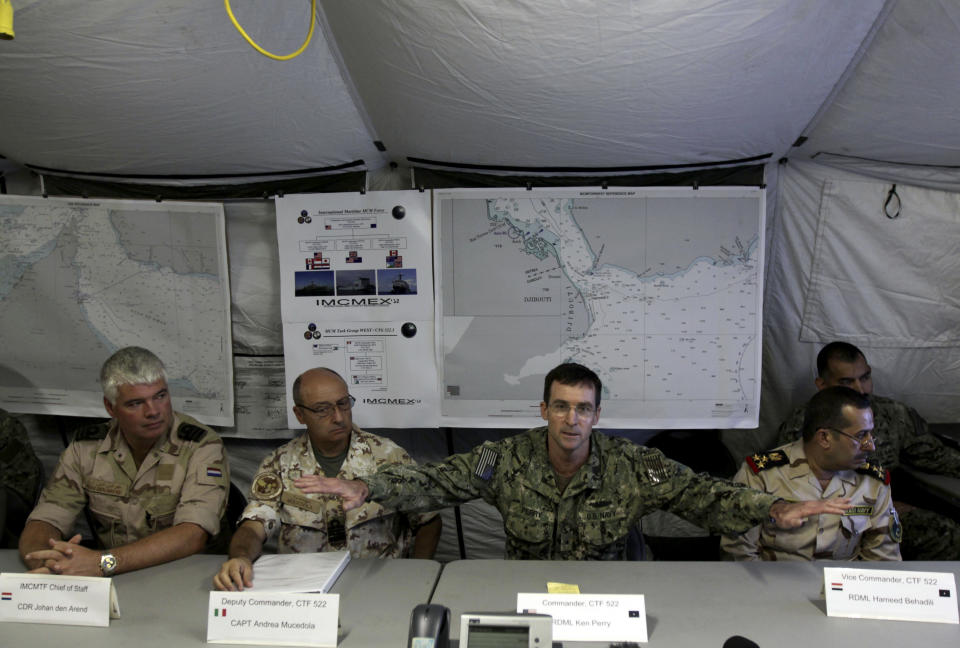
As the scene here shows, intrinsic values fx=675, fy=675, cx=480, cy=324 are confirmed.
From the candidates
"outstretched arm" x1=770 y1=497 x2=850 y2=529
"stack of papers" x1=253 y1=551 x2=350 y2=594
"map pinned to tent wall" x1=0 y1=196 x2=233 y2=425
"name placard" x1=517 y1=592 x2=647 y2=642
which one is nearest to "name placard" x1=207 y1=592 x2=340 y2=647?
"stack of papers" x1=253 y1=551 x2=350 y2=594

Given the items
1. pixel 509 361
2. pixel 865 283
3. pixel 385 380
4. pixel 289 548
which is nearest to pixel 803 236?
pixel 865 283

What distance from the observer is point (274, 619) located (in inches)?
55.7

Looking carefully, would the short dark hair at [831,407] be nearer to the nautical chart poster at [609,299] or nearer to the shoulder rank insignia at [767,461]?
the shoulder rank insignia at [767,461]

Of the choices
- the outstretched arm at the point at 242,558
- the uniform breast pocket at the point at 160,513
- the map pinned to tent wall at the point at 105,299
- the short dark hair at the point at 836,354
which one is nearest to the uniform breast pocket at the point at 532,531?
the outstretched arm at the point at 242,558

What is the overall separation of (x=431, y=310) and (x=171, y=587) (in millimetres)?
1657

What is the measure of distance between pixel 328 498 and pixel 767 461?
1.44 m

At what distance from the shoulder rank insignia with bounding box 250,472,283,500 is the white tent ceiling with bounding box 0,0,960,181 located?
136 cm

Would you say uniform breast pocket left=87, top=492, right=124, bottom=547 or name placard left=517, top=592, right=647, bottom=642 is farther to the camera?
uniform breast pocket left=87, top=492, right=124, bottom=547

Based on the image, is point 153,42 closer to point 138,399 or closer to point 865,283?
point 138,399

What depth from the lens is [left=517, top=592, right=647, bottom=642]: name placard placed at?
139cm

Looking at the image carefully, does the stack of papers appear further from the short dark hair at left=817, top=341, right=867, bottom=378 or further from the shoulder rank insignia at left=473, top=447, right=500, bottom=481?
the short dark hair at left=817, top=341, right=867, bottom=378

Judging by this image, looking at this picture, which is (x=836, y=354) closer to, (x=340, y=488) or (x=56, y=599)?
(x=340, y=488)

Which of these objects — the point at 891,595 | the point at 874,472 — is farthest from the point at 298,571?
the point at 874,472

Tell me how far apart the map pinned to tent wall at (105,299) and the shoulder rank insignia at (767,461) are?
239cm
